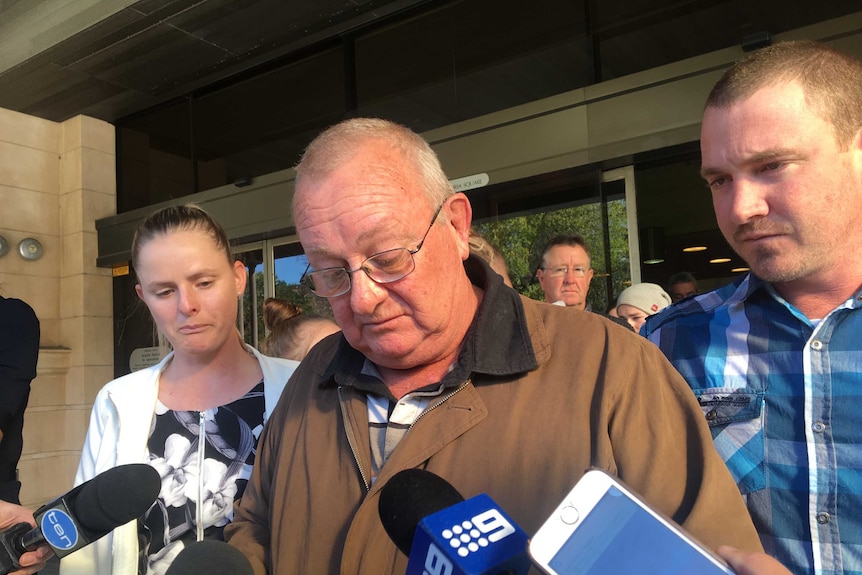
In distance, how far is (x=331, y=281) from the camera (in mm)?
1451

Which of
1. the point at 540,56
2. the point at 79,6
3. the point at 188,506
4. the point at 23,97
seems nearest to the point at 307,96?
the point at 79,6

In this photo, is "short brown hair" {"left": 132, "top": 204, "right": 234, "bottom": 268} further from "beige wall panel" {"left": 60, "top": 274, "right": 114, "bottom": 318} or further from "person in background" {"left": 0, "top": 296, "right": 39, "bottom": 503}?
"beige wall panel" {"left": 60, "top": 274, "right": 114, "bottom": 318}

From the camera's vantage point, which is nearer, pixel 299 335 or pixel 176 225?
pixel 176 225

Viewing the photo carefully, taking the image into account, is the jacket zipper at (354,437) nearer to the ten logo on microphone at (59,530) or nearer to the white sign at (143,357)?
the ten logo on microphone at (59,530)

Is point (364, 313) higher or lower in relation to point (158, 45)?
lower

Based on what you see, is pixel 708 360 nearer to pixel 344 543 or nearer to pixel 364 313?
pixel 364 313

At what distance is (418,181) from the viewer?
145 cm

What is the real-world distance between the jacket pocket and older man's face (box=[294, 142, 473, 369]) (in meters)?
0.65

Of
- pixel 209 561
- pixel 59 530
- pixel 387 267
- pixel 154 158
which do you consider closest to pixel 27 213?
pixel 154 158

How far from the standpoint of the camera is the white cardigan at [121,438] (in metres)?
1.91

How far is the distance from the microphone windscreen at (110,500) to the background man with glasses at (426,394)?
0.25 m

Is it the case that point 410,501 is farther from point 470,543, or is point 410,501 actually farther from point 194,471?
point 194,471

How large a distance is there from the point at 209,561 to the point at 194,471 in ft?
2.99

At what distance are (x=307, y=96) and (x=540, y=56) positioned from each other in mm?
3054
